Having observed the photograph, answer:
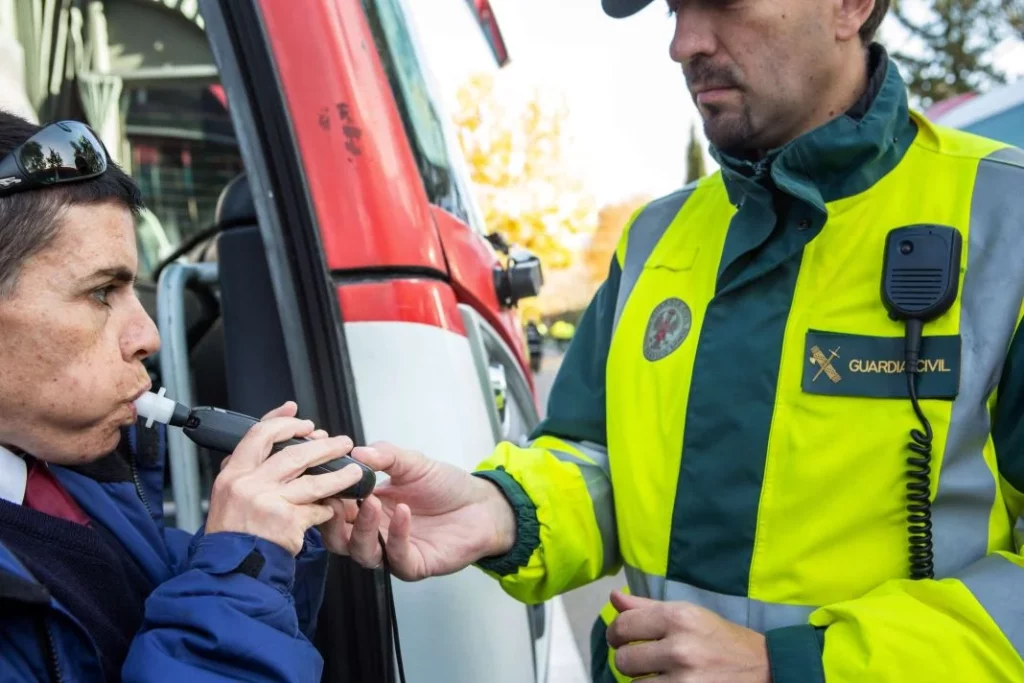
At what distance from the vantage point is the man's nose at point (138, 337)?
1190 mm

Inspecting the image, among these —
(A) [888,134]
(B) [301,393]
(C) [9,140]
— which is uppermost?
(C) [9,140]

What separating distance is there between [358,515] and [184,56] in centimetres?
313

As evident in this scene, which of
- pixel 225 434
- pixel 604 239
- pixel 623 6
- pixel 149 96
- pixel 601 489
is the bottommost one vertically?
pixel 604 239

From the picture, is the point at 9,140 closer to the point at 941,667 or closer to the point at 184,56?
the point at 941,667

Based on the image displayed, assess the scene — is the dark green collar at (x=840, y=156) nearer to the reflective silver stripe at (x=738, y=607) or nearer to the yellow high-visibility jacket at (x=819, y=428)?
the yellow high-visibility jacket at (x=819, y=428)

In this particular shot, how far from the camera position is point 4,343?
3.55 ft

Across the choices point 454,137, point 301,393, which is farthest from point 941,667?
point 454,137

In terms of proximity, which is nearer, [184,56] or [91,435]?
[91,435]

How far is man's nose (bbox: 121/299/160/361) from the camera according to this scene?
1.19 m

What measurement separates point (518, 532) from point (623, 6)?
0.90 m

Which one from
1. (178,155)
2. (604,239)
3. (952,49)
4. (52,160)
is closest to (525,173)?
(178,155)

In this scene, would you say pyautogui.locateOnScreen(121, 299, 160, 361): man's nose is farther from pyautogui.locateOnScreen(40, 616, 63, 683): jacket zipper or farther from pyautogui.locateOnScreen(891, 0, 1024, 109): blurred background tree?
pyautogui.locateOnScreen(891, 0, 1024, 109): blurred background tree

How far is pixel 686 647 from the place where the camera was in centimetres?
117

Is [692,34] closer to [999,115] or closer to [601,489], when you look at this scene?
[601,489]
